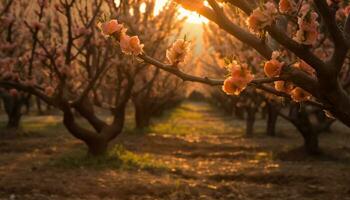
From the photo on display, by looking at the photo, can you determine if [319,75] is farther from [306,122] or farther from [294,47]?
[306,122]

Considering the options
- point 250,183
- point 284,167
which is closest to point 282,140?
point 284,167

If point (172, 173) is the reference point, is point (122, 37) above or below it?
above

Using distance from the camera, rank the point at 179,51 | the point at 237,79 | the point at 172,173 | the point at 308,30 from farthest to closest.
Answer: the point at 172,173 → the point at 179,51 → the point at 237,79 → the point at 308,30

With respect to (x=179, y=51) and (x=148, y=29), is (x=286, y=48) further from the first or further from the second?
(x=148, y=29)

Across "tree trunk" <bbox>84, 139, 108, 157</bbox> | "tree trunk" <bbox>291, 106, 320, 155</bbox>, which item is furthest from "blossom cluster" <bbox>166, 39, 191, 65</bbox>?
"tree trunk" <bbox>291, 106, 320, 155</bbox>

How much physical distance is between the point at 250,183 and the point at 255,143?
10.0 meters

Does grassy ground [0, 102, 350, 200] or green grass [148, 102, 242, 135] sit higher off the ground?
green grass [148, 102, 242, 135]

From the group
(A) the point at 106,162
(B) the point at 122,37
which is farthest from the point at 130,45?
(A) the point at 106,162

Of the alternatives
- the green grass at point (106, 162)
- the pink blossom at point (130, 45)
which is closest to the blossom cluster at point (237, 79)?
the pink blossom at point (130, 45)

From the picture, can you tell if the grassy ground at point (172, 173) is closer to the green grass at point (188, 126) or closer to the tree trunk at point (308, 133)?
the tree trunk at point (308, 133)

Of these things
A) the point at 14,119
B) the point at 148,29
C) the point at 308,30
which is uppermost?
the point at 148,29

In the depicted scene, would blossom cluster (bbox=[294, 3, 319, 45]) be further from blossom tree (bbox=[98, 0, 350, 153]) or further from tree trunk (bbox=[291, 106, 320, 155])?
tree trunk (bbox=[291, 106, 320, 155])

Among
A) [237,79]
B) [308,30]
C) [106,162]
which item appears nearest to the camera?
[308,30]

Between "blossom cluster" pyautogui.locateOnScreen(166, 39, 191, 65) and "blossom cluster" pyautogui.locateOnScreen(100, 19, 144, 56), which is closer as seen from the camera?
"blossom cluster" pyautogui.locateOnScreen(100, 19, 144, 56)
